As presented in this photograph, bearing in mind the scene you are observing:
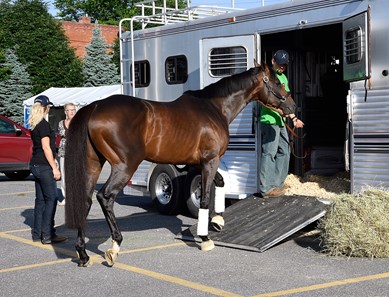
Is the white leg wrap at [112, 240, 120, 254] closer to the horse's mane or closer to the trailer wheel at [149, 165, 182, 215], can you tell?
the horse's mane

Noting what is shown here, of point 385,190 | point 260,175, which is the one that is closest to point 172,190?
point 260,175

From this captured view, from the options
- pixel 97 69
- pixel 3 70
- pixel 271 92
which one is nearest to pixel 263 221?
pixel 271 92

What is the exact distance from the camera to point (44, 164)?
9305 mm

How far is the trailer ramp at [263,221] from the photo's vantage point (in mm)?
8695

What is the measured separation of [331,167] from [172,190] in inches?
109

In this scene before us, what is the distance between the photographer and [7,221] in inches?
455

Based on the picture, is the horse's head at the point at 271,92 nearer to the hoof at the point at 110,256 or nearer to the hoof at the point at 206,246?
the hoof at the point at 206,246

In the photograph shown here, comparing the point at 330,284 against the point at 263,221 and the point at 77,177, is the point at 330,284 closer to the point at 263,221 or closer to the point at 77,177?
the point at 263,221

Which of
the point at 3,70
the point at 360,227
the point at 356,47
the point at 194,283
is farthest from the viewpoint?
the point at 3,70

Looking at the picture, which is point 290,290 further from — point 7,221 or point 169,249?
point 7,221

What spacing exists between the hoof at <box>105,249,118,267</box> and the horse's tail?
0.42m

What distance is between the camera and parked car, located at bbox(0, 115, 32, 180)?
1814 centimetres

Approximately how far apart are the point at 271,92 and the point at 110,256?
10.8 ft

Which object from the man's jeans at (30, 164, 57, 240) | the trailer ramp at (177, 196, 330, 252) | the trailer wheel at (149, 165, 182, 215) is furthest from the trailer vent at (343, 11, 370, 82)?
the man's jeans at (30, 164, 57, 240)
